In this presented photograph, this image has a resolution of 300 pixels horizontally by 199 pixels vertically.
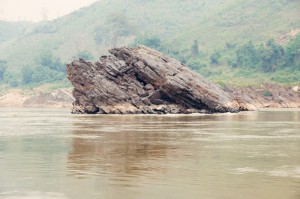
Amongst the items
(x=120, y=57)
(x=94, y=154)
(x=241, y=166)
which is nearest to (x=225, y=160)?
(x=241, y=166)

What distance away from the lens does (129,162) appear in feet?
101

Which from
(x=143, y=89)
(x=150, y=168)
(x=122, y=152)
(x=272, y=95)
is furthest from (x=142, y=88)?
(x=150, y=168)

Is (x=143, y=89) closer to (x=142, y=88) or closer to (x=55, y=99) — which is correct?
(x=142, y=88)

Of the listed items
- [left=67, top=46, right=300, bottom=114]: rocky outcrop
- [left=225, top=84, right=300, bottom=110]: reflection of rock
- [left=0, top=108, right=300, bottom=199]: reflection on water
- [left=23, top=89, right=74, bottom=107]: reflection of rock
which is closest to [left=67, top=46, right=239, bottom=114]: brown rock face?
[left=67, top=46, right=300, bottom=114]: rocky outcrop

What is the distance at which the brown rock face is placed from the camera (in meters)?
103

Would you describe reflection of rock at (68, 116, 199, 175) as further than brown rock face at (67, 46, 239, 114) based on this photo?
No

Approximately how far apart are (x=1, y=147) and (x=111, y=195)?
19945 mm

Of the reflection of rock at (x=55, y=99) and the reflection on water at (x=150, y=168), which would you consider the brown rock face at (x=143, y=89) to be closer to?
the reflection on water at (x=150, y=168)

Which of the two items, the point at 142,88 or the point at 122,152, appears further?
the point at 142,88

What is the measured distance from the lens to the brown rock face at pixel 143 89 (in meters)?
103

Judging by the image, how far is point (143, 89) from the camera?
107m

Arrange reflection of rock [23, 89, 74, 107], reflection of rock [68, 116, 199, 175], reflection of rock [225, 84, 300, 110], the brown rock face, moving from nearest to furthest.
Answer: reflection of rock [68, 116, 199, 175] < the brown rock face < reflection of rock [225, 84, 300, 110] < reflection of rock [23, 89, 74, 107]

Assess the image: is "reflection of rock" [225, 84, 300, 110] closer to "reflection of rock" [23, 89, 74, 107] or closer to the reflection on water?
"reflection of rock" [23, 89, 74, 107]

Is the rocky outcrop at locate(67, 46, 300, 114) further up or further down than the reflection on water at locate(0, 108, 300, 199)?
further up
